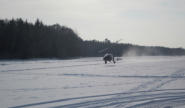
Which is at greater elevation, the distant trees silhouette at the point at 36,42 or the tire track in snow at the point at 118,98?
the distant trees silhouette at the point at 36,42

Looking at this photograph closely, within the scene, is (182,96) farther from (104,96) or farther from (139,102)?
(104,96)

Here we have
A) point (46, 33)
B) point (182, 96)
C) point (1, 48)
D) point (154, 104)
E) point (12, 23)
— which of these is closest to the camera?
point (154, 104)

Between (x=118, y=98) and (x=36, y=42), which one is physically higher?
(x=36, y=42)

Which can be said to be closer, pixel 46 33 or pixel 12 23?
pixel 12 23

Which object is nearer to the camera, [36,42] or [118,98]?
[118,98]

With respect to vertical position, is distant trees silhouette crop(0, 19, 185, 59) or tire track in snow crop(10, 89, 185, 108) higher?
distant trees silhouette crop(0, 19, 185, 59)

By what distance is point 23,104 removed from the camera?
8.70 m

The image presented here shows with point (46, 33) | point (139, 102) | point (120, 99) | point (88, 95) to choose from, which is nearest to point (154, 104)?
point (139, 102)

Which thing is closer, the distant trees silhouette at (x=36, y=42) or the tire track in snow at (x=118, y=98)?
the tire track in snow at (x=118, y=98)

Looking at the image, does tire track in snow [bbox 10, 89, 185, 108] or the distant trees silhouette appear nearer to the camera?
tire track in snow [bbox 10, 89, 185, 108]

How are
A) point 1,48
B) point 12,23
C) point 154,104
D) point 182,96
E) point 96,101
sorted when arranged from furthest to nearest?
point 12,23 → point 1,48 → point 182,96 → point 96,101 → point 154,104

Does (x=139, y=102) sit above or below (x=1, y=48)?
below

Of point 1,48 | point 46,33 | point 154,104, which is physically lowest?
point 154,104

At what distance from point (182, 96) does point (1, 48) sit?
54.7m
